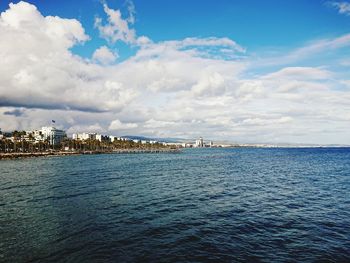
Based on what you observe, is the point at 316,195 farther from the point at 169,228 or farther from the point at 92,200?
the point at 92,200

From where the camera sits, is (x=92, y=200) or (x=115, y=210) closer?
(x=115, y=210)

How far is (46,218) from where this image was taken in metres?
32.9

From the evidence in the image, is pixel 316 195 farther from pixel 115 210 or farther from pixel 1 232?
pixel 1 232

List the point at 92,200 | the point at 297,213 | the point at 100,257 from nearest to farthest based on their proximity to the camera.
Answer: the point at 100,257 < the point at 297,213 < the point at 92,200

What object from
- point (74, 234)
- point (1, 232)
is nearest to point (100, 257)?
point (74, 234)

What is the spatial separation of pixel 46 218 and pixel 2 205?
11545mm

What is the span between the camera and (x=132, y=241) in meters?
25.8

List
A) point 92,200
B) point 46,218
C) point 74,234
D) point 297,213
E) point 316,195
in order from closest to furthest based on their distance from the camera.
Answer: point 74,234, point 46,218, point 297,213, point 92,200, point 316,195

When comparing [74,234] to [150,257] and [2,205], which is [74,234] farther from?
[2,205]

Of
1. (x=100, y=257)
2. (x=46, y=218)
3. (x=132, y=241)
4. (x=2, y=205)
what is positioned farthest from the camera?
(x=2, y=205)

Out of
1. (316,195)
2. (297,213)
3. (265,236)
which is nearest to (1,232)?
(265,236)

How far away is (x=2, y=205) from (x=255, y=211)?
34.8 meters

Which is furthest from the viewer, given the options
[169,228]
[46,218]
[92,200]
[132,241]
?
[92,200]

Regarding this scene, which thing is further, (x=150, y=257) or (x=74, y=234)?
(x=74, y=234)
